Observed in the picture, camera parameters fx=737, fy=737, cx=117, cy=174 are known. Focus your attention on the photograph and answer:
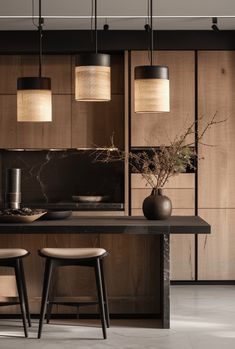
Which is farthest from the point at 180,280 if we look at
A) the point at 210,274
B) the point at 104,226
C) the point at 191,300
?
the point at 104,226

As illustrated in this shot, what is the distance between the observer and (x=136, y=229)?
209 inches

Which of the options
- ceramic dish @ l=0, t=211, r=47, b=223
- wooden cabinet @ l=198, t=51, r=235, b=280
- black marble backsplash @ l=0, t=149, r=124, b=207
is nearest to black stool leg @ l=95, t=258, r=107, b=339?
ceramic dish @ l=0, t=211, r=47, b=223

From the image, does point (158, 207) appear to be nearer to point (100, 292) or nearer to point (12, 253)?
point (100, 292)

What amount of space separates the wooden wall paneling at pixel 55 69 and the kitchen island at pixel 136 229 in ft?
8.74

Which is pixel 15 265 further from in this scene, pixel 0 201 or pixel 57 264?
pixel 0 201

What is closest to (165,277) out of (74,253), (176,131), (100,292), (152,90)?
(100,292)

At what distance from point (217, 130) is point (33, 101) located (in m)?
3.05

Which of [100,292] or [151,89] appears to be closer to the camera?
[151,89]

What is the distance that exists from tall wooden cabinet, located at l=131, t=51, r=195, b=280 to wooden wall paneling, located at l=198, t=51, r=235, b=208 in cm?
11

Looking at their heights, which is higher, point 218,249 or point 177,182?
point 177,182

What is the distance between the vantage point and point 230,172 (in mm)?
7723

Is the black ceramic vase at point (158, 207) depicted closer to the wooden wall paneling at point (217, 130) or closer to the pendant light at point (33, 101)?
the pendant light at point (33, 101)

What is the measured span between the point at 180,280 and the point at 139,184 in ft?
3.59

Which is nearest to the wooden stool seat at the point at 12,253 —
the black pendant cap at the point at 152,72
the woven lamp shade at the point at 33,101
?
the woven lamp shade at the point at 33,101
